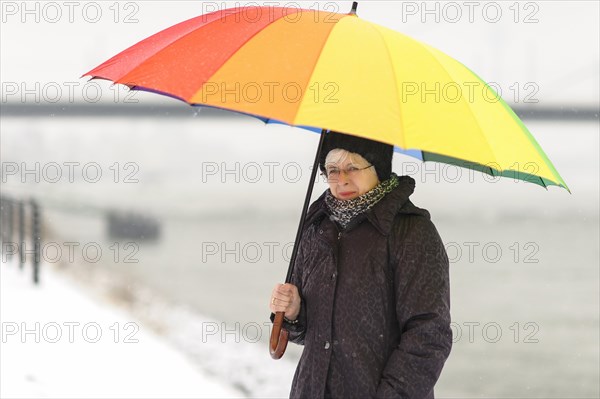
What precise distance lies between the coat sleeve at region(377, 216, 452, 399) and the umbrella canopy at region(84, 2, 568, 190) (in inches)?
10.8

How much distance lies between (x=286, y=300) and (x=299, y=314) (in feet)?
0.27

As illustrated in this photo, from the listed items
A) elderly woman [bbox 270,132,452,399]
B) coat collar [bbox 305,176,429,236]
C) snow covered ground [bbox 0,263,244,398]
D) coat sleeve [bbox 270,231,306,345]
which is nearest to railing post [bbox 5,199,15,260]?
snow covered ground [bbox 0,263,244,398]

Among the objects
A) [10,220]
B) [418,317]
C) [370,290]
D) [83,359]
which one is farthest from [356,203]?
[10,220]

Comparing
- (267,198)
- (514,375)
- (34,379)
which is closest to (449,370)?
(514,375)

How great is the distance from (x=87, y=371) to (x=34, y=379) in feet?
1.62

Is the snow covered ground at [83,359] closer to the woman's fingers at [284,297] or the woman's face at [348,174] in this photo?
the woman's fingers at [284,297]

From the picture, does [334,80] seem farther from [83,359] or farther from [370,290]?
[83,359]

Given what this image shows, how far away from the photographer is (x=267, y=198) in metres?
47.3

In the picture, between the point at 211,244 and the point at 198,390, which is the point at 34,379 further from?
the point at 211,244

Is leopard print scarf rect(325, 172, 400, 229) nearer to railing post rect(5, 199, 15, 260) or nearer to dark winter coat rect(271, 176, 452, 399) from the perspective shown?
dark winter coat rect(271, 176, 452, 399)

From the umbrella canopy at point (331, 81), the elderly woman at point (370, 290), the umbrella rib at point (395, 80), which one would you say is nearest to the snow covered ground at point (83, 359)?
the elderly woman at point (370, 290)

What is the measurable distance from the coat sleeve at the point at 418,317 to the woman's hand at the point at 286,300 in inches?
12.1

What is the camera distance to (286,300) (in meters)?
2.41

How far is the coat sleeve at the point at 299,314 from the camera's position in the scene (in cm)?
246
